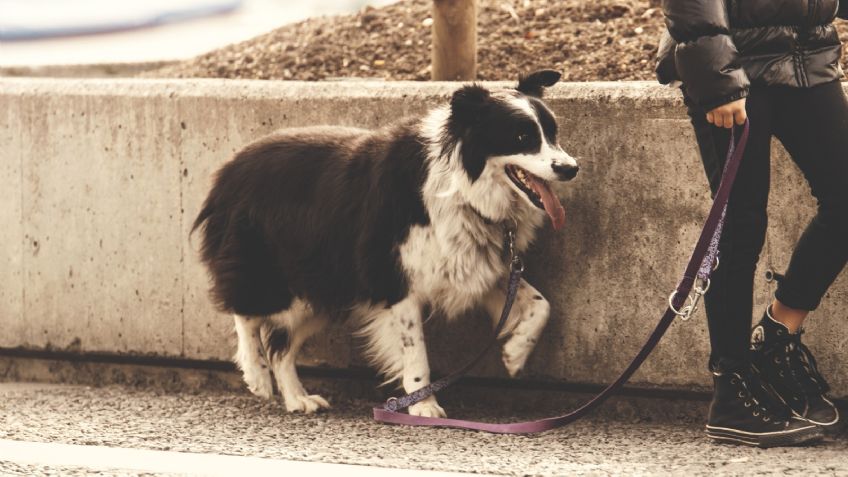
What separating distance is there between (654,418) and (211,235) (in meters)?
2.08

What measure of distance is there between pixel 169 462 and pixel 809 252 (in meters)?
2.30

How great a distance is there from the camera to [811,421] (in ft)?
14.6

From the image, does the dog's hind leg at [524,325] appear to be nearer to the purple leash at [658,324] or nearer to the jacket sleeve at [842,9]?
the purple leash at [658,324]

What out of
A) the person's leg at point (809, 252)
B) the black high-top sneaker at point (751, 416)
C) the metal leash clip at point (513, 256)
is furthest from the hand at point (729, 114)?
the metal leash clip at point (513, 256)

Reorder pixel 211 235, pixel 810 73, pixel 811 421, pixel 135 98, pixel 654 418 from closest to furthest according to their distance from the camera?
pixel 810 73 → pixel 811 421 → pixel 654 418 → pixel 211 235 → pixel 135 98

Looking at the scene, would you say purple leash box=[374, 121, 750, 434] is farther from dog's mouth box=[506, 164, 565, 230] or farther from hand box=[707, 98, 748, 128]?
dog's mouth box=[506, 164, 565, 230]

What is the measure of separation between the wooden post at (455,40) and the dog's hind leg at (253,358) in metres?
1.61

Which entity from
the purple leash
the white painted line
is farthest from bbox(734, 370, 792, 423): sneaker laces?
the white painted line

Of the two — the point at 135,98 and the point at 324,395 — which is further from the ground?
the point at 135,98

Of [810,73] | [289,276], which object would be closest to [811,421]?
[810,73]

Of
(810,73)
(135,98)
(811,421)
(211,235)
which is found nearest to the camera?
(810,73)

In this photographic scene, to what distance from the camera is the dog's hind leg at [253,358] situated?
18.6ft

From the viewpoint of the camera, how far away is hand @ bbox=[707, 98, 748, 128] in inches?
157

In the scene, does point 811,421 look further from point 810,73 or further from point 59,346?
point 59,346
